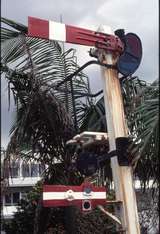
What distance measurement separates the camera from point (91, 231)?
10445 millimetres

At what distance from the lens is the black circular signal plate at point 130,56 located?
24.2 ft

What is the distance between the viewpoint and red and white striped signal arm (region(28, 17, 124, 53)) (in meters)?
7.05

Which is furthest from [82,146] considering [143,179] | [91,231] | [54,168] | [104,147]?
[91,231]

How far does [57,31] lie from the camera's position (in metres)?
7.12

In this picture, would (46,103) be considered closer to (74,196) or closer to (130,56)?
(130,56)

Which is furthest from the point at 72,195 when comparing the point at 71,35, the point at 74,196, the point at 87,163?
the point at 71,35

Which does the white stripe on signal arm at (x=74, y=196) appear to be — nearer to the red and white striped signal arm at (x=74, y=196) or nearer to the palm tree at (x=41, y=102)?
the red and white striped signal arm at (x=74, y=196)

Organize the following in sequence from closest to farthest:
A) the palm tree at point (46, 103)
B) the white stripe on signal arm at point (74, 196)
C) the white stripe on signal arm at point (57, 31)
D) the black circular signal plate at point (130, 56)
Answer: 1. the white stripe on signal arm at point (74, 196)
2. the white stripe on signal arm at point (57, 31)
3. the black circular signal plate at point (130, 56)
4. the palm tree at point (46, 103)

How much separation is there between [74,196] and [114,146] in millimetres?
803

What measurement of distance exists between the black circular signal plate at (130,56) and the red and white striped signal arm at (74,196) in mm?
1637

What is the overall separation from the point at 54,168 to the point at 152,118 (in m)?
3.70

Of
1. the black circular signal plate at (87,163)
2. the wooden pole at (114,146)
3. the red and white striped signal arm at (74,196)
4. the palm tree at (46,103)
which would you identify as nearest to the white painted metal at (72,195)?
the red and white striped signal arm at (74,196)

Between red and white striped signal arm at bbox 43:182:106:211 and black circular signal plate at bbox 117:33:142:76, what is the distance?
1.64m

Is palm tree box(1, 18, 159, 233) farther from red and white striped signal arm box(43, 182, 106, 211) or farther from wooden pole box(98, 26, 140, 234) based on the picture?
red and white striped signal arm box(43, 182, 106, 211)
